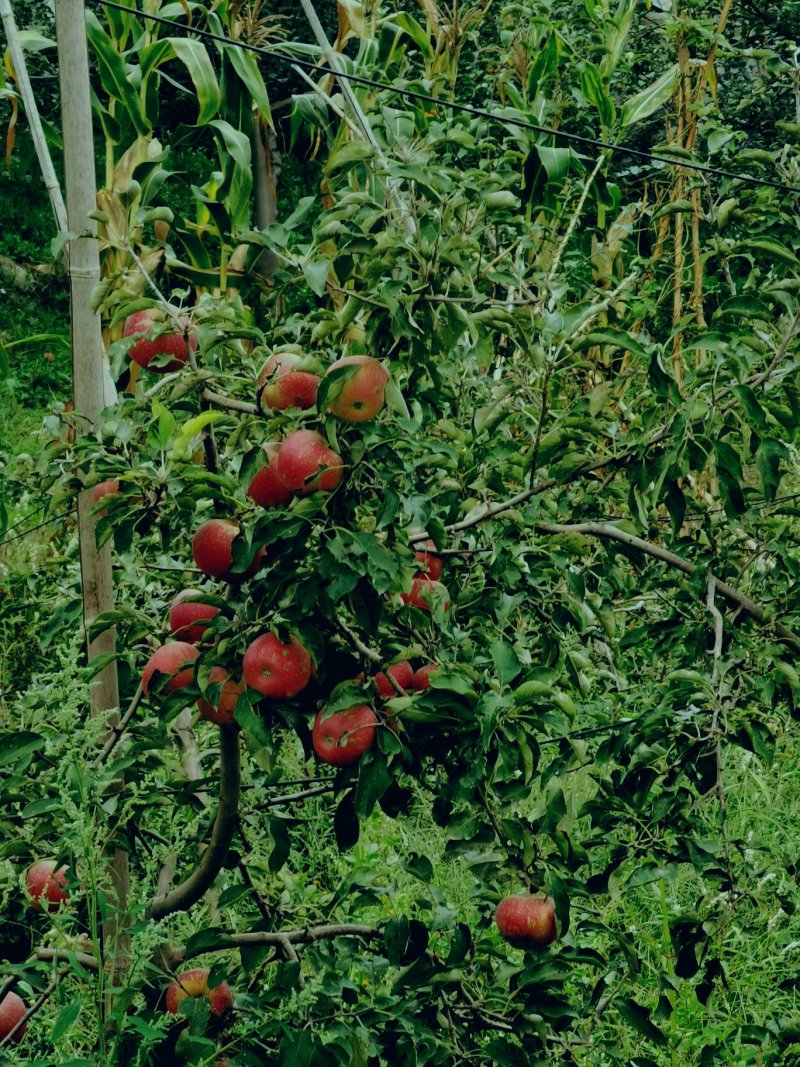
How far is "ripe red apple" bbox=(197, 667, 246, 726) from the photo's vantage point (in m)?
1.45

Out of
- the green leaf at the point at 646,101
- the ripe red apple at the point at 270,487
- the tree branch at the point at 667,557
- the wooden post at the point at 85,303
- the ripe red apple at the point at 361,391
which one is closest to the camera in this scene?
the ripe red apple at the point at 361,391

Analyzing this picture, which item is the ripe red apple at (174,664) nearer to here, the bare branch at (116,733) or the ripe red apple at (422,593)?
the bare branch at (116,733)

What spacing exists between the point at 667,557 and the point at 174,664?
0.63 metres

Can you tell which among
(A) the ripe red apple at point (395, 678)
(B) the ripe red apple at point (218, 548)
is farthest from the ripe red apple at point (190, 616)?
(A) the ripe red apple at point (395, 678)

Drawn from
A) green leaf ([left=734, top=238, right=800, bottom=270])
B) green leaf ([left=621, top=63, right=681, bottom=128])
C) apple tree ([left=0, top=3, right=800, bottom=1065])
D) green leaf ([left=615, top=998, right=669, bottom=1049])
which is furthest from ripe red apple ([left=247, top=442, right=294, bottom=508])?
green leaf ([left=621, top=63, right=681, bottom=128])

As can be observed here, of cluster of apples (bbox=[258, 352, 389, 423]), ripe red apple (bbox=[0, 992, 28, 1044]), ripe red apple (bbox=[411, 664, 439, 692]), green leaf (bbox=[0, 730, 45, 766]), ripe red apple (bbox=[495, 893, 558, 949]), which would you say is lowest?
ripe red apple (bbox=[0, 992, 28, 1044])

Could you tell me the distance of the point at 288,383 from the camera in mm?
1408

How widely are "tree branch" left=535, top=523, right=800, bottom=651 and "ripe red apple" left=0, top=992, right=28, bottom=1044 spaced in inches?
40.9

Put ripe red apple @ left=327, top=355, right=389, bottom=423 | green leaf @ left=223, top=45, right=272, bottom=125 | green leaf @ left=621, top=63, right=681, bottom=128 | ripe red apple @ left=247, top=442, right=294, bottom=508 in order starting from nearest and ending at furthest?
ripe red apple @ left=327, top=355, right=389, bottom=423 → ripe red apple @ left=247, top=442, right=294, bottom=508 → green leaf @ left=223, top=45, right=272, bottom=125 → green leaf @ left=621, top=63, right=681, bottom=128

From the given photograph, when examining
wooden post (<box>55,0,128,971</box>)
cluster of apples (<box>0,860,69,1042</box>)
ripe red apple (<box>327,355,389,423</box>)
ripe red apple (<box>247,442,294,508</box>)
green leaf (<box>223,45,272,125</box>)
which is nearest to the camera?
ripe red apple (<box>327,355,389,423</box>)

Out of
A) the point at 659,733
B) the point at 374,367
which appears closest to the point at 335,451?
the point at 374,367

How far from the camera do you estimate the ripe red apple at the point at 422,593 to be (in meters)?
1.44

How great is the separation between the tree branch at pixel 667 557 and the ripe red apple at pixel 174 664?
476 millimetres

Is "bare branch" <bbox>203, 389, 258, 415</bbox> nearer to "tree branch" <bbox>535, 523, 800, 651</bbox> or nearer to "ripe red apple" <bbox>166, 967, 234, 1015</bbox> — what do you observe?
"tree branch" <bbox>535, 523, 800, 651</bbox>
